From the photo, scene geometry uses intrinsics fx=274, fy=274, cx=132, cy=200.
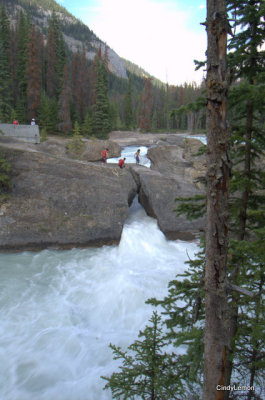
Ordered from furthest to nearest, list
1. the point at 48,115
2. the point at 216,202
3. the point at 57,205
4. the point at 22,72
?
the point at 22,72 → the point at 48,115 → the point at 57,205 → the point at 216,202

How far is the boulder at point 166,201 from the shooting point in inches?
491

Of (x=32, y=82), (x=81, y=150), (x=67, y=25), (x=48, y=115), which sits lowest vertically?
(x=81, y=150)

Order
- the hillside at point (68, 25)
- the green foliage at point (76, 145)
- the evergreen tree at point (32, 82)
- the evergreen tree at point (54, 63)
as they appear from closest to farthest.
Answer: the green foliage at point (76, 145) < the evergreen tree at point (32, 82) < the evergreen tree at point (54, 63) < the hillside at point (68, 25)

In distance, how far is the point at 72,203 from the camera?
11.8m

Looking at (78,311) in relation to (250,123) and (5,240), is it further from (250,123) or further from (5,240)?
(250,123)

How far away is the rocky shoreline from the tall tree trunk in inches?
357

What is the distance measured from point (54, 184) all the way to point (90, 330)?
6.67m

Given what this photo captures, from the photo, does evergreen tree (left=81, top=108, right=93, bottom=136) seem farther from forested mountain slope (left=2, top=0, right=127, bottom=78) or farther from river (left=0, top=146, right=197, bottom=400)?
forested mountain slope (left=2, top=0, right=127, bottom=78)

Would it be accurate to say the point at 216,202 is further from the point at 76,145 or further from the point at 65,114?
the point at 65,114

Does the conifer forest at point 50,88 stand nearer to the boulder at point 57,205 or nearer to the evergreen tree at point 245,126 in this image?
the boulder at point 57,205

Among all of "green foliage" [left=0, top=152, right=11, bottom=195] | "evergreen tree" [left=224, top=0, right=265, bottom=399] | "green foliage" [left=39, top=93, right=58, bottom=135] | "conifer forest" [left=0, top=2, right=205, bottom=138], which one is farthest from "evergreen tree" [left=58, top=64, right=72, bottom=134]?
"evergreen tree" [left=224, top=0, right=265, bottom=399]

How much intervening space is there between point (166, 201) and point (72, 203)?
14.5ft

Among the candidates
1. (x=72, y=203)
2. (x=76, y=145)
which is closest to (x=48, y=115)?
(x=76, y=145)

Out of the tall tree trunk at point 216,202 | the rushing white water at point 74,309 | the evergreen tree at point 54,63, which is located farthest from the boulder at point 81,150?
the evergreen tree at point 54,63
